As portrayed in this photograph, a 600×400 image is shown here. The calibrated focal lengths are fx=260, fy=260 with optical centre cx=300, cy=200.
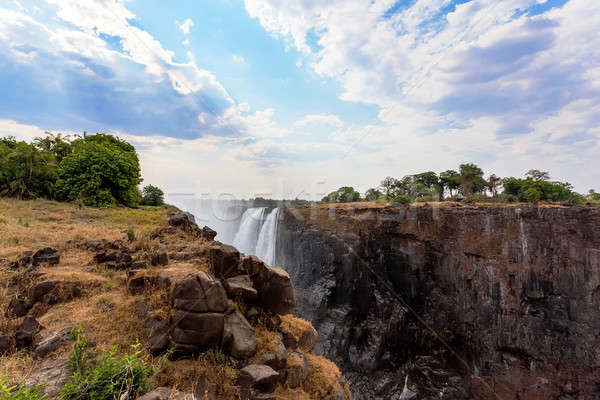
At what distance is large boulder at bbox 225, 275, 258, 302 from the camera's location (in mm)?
4949

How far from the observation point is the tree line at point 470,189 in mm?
23909

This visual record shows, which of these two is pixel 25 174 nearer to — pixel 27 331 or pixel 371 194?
pixel 27 331

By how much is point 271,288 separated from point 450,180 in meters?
35.2

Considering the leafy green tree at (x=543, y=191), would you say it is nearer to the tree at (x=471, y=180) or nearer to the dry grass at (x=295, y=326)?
the tree at (x=471, y=180)

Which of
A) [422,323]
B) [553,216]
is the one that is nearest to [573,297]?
[553,216]

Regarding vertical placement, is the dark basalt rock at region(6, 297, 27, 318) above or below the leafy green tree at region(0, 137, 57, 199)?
below

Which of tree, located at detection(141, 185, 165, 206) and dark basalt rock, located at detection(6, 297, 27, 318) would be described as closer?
Result: dark basalt rock, located at detection(6, 297, 27, 318)

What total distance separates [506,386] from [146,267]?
71.4 ft

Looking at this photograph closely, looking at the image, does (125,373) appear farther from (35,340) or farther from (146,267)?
(146,267)

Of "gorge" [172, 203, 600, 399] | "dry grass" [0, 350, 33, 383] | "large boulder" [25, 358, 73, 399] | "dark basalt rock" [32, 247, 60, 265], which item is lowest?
"gorge" [172, 203, 600, 399]

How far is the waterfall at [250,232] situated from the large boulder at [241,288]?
2033cm

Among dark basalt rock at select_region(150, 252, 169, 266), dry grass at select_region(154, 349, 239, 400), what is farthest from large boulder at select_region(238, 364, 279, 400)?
dark basalt rock at select_region(150, 252, 169, 266)

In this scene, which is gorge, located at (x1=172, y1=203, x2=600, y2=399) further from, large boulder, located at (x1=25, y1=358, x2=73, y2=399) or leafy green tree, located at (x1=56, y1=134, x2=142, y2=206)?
large boulder, located at (x1=25, y1=358, x2=73, y2=399)

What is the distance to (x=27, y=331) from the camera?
3.64 m
